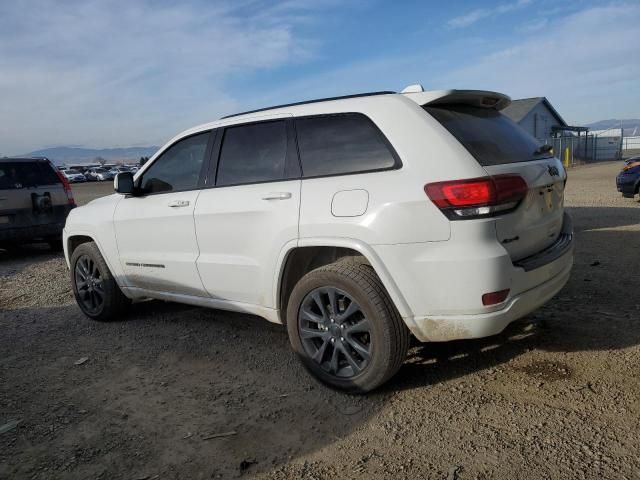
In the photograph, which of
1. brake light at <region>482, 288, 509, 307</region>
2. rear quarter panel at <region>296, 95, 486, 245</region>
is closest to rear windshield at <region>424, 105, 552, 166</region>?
rear quarter panel at <region>296, 95, 486, 245</region>

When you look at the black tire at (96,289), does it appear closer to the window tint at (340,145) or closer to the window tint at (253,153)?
the window tint at (253,153)

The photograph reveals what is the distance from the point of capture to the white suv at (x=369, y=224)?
9.25 feet

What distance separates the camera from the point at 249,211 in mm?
3588

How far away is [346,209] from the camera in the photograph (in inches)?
121

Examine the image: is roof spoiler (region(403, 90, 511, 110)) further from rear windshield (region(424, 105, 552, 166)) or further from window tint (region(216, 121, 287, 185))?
window tint (region(216, 121, 287, 185))

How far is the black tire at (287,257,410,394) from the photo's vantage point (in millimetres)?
3020

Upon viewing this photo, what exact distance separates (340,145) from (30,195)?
7.41 m

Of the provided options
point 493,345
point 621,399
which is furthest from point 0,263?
point 621,399

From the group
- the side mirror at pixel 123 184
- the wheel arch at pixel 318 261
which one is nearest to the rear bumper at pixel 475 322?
the wheel arch at pixel 318 261

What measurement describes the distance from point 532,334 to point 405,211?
186 centimetres

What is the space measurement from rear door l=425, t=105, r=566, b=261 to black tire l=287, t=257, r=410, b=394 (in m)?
0.79

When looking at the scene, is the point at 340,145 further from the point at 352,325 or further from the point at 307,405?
the point at 307,405

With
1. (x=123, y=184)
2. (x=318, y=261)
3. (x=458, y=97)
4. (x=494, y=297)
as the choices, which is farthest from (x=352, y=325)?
(x=123, y=184)

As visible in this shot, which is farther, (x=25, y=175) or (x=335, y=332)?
(x=25, y=175)
